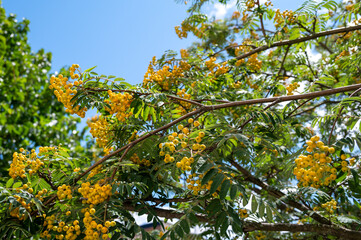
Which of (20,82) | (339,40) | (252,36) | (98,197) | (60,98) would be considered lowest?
(98,197)

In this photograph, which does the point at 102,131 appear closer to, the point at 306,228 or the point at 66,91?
the point at 66,91

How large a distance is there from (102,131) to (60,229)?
87cm

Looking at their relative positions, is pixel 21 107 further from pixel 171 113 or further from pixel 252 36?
pixel 171 113

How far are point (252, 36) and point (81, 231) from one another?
15.1ft

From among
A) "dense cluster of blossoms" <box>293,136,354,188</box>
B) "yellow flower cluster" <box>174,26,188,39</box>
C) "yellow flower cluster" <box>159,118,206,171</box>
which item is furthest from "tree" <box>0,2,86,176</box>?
"dense cluster of blossoms" <box>293,136,354,188</box>

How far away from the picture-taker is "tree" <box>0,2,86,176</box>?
6500mm

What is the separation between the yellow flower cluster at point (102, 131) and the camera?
104 inches

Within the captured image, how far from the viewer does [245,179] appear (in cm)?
331

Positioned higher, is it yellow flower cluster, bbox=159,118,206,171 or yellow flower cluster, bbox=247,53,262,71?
yellow flower cluster, bbox=247,53,262,71

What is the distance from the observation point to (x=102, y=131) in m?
2.67

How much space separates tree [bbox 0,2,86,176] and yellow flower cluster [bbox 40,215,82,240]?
15.1 ft

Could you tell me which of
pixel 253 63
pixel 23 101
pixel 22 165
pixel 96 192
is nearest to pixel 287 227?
pixel 96 192

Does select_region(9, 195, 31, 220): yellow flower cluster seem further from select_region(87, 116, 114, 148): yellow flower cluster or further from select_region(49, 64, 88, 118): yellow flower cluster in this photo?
select_region(87, 116, 114, 148): yellow flower cluster

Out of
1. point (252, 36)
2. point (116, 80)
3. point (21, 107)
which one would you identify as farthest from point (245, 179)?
point (21, 107)
